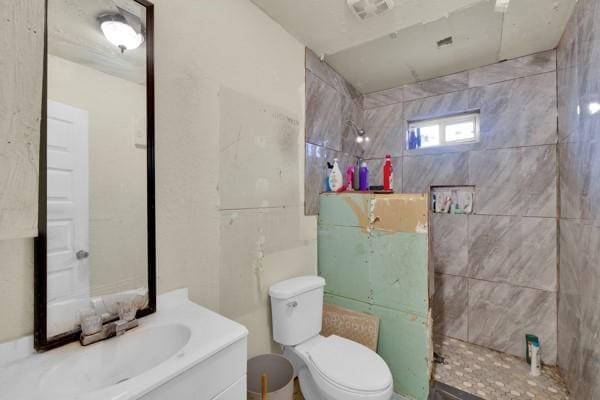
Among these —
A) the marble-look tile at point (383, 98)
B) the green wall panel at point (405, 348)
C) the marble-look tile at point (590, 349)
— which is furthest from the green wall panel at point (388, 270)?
the marble-look tile at point (383, 98)

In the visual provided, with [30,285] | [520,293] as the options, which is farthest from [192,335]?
[520,293]

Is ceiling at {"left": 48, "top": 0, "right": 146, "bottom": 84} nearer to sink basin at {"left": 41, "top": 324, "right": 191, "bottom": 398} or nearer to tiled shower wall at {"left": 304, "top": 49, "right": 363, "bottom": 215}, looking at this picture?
sink basin at {"left": 41, "top": 324, "right": 191, "bottom": 398}

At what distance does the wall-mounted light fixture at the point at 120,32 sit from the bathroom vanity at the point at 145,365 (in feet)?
3.41

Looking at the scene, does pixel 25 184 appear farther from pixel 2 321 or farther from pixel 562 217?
pixel 562 217

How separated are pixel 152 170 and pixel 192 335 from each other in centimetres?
64

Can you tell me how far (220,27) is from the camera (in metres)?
1.31

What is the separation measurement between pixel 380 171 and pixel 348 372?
1.88 m

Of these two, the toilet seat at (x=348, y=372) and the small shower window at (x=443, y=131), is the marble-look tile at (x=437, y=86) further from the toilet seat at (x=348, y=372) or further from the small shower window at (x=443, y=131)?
the toilet seat at (x=348, y=372)

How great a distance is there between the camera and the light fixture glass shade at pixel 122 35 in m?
0.93

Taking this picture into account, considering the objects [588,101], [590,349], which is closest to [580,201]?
[588,101]

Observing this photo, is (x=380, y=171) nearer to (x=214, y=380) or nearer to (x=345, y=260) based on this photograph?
(x=345, y=260)

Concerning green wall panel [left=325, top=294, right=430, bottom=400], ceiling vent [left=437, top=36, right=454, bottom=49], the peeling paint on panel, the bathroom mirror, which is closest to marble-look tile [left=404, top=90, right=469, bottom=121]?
ceiling vent [left=437, top=36, right=454, bottom=49]

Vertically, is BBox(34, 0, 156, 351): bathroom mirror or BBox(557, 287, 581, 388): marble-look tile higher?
BBox(34, 0, 156, 351): bathroom mirror

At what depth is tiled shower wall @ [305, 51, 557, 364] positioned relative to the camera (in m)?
1.91
